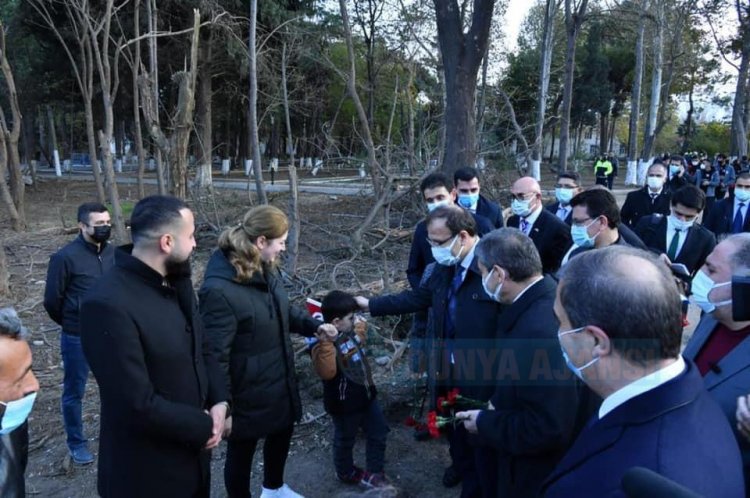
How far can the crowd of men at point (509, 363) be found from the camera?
1.29 meters

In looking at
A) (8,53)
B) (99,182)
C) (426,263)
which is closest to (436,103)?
(99,182)

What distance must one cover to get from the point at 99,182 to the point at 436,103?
34.6 feet

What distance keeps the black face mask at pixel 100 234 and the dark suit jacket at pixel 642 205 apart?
19.3 feet

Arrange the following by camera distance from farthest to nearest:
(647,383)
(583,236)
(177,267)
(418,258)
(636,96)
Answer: (636,96) < (418,258) < (583,236) < (177,267) < (647,383)

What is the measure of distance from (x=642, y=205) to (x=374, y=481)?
5.36 metres

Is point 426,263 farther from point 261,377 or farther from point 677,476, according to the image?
point 677,476

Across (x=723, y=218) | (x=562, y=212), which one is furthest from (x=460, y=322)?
(x=723, y=218)

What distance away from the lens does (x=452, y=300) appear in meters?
3.18

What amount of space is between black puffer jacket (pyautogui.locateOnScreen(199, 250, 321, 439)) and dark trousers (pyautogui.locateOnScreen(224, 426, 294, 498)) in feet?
0.44

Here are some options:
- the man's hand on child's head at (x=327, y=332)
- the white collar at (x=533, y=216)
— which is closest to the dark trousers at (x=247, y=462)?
the man's hand on child's head at (x=327, y=332)

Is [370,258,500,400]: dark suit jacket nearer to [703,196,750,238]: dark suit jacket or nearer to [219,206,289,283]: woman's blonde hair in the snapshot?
[219,206,289,283]: woman's blonde hair

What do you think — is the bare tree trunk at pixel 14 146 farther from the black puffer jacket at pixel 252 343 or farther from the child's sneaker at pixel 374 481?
Answer: the child's sneaker at pixel 374 481

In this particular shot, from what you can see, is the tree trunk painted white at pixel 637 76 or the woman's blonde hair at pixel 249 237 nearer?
the woman's blonde hair at pixel 249 237

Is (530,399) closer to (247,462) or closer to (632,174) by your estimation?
(247,462)
